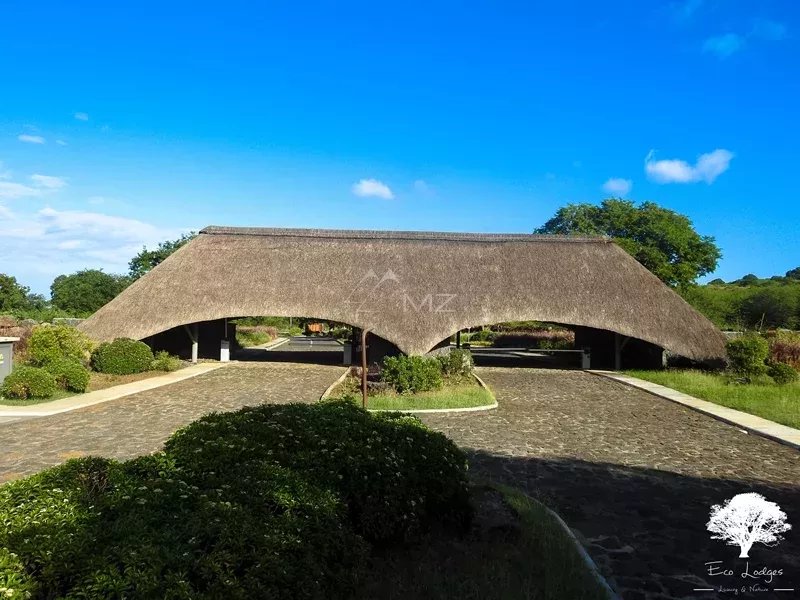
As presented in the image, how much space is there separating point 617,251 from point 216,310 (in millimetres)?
19040

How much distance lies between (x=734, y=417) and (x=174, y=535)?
534 inches

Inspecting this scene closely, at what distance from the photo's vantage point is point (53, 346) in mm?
19203

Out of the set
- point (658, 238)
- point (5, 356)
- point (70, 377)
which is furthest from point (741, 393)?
point (658, 238)

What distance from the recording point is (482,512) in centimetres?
616

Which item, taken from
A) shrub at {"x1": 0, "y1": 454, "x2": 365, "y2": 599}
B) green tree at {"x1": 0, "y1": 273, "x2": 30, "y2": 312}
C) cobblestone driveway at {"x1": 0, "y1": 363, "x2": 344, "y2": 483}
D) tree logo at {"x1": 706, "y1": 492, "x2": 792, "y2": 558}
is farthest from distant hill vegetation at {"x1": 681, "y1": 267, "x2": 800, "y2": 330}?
green tree at {"x1": 0, "y1": 273, "x2": 30, "y2": 312}

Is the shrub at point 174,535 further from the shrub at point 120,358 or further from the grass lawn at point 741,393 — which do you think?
the shrub at point 120,358

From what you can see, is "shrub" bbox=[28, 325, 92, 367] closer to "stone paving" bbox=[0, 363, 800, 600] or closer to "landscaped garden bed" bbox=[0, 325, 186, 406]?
"landscaped garden bed" bbox=[0, 325, 186, 406]

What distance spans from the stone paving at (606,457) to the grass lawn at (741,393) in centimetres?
162

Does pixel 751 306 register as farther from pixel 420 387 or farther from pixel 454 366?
pixel 420 387

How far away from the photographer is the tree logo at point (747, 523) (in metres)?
6.05

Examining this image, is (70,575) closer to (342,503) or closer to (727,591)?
(342,503)

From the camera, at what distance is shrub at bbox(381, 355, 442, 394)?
15938mm

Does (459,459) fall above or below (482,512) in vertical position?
above

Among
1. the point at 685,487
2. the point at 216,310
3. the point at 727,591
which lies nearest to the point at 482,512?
the point at 727,591
